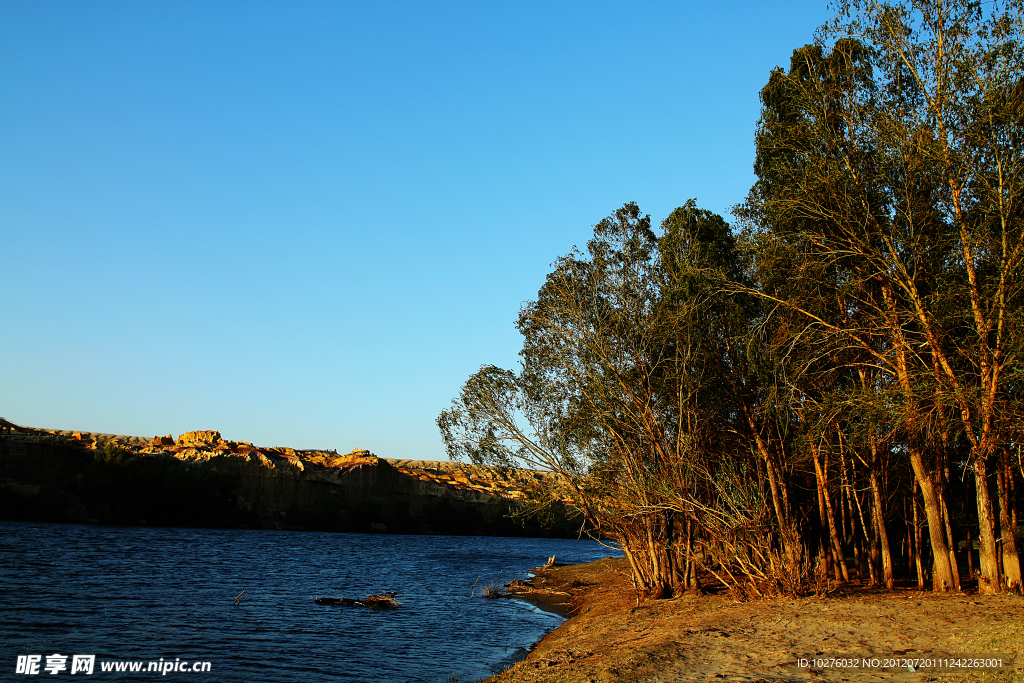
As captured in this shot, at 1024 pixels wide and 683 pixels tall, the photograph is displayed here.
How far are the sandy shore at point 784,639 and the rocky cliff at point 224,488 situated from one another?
30436 mm

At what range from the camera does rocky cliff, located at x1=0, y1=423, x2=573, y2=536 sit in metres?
69.4

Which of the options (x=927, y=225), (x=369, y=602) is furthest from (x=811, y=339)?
(x=369, y=602)

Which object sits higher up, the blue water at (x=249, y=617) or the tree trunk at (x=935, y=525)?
the tree trunk at (x=935, y=525)

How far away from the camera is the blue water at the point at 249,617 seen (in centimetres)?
1611

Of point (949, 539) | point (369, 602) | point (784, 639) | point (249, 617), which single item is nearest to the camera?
point (784, 639)

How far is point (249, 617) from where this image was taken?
73.6ft

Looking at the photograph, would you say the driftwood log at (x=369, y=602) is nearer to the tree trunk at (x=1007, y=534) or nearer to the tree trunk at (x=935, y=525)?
the tree trunk at (x=935, y=525)

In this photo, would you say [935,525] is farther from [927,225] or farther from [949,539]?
[927,225]

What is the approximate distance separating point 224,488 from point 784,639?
3294 inches

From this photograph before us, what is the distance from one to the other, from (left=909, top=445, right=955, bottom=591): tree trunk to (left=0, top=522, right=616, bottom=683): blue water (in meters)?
11.3

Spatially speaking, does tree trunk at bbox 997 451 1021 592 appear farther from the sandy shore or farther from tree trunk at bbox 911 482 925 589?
tree trunk at bbox 911 482 925 589

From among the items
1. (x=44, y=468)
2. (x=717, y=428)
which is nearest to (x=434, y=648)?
(x=717, y=428)

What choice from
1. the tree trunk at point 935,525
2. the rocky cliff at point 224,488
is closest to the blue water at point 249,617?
the tree trunk at point 935,525

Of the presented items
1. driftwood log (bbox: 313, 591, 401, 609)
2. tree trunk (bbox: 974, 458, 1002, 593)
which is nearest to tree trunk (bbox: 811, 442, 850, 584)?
tree trunk (bbox: 974, 458, 1002, 593)
